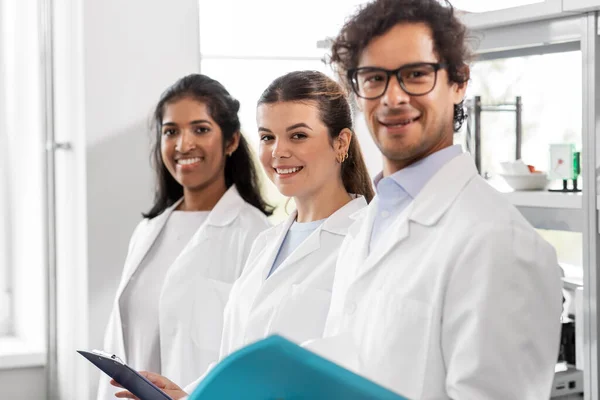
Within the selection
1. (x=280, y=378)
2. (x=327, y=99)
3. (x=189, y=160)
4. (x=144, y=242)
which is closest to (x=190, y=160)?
(x=189, y=160)

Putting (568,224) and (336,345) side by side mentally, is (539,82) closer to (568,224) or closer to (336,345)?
(568,224)

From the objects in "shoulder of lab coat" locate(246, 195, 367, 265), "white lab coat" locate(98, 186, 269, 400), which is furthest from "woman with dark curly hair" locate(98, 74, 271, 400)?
"shoulder of lab coat" locate(246, 195, 367, 265)

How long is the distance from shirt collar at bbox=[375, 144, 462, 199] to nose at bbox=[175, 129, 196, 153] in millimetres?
1038

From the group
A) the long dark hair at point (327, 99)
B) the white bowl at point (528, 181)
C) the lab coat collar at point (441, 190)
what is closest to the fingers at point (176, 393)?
the long dark hair at point (327, 99)

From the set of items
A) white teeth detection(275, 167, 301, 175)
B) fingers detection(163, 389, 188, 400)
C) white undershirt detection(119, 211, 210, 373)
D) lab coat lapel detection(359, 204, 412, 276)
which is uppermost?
white teeth detection(275, 167, 301, 175)

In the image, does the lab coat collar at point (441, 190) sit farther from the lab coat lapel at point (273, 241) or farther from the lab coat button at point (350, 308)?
the lab coat lapel at point (273, 241)

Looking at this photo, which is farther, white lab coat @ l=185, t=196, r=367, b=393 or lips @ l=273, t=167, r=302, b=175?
lips @ l=273, t=167, r=302, b=175

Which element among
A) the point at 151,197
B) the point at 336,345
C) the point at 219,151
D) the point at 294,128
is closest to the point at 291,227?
the point at 294,128

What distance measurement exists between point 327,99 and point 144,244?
0.87 metres

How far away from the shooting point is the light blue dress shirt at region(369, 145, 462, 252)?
133cm

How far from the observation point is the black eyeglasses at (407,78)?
1.27m

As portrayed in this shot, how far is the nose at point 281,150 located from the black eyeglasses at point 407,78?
553 millimetres

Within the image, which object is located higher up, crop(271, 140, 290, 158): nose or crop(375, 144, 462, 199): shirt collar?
crop(271, 140, 290, 158): nose

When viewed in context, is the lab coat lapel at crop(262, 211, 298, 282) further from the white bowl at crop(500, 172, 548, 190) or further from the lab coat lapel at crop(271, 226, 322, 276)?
the white bowl at crop(500, 172, 548, 190)
